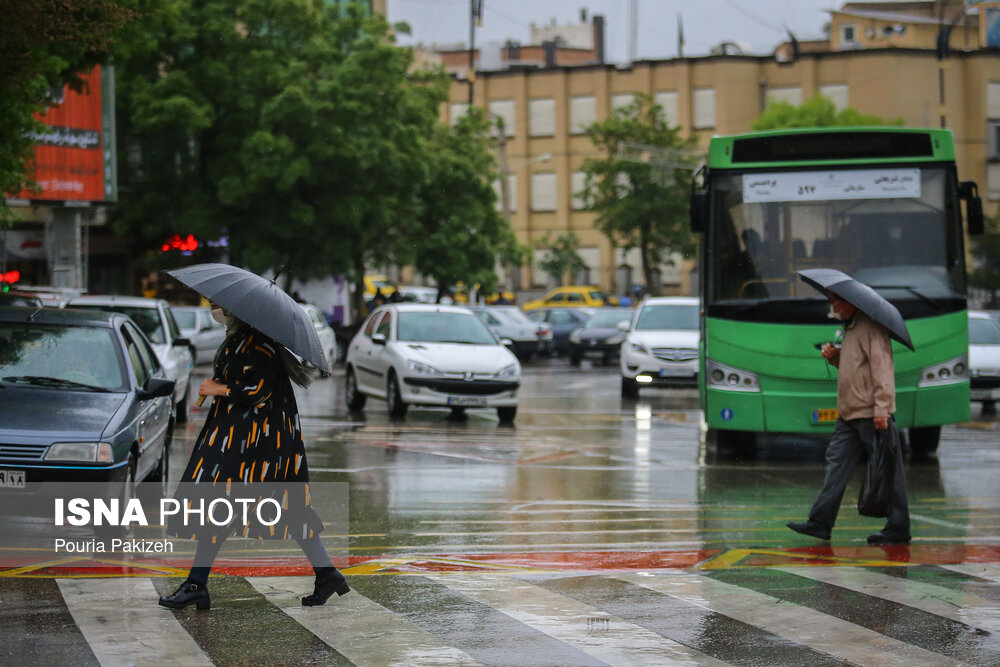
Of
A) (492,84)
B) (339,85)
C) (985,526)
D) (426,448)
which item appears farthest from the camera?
(492,84)

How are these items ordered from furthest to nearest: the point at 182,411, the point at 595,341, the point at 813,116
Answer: the point at 813,116 → the point at 595,341 → the point at 182,411

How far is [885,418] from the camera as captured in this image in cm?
929

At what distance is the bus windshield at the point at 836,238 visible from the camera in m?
14.0

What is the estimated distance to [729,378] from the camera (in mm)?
14258

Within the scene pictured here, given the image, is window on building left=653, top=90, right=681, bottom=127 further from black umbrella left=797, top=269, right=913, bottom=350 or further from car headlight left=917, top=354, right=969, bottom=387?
black umbrella left=797, top=269, right=913, bottom=350

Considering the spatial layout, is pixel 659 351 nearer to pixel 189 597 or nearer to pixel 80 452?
pixel 80 452

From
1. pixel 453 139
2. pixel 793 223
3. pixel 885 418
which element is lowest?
pixel 885 418

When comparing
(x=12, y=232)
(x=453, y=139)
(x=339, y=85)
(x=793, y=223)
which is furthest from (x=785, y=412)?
(x=453, y=139)

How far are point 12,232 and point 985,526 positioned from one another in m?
32.4

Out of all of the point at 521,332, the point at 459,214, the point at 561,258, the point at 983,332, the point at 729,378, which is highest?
the point at 459,214

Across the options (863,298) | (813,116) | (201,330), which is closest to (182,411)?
(863,298)

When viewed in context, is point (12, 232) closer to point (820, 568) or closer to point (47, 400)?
point (47, 400)

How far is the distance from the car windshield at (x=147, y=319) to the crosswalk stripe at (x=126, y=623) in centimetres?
1161

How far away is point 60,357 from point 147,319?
9.44 m
